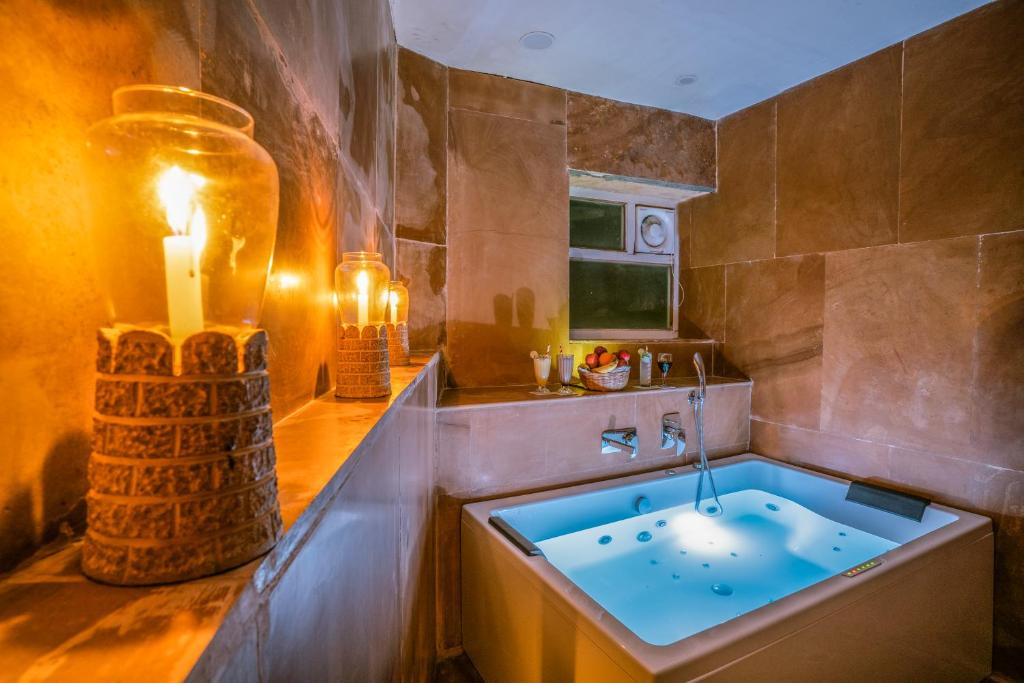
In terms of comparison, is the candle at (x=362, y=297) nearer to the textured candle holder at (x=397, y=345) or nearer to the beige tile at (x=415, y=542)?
the beige tile at (x=415, y=542)

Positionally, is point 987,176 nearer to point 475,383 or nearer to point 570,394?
point 570,394

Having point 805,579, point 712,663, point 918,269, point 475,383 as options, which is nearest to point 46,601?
point 712,663

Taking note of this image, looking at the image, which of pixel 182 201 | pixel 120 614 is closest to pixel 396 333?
pixel 182 201

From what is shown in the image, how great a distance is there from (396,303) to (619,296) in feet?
6.17

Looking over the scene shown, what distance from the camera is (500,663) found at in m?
1.54

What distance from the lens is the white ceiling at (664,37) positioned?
70.2 inches

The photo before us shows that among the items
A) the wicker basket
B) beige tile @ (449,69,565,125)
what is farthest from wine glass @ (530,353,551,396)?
beige tile @ (449,69,565,125)

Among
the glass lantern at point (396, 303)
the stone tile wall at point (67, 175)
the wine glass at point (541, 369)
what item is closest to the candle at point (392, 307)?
the glass lantern at point (396, 303)

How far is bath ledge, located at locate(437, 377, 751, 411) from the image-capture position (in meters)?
1.95

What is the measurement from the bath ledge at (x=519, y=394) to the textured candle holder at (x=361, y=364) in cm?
104

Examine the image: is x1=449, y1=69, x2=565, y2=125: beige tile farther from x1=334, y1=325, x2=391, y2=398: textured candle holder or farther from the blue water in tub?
the blue water in tub

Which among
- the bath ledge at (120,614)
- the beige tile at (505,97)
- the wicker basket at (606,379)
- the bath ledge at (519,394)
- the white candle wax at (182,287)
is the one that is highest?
the beige tile at (505,97)

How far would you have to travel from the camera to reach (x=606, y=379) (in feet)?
7.40

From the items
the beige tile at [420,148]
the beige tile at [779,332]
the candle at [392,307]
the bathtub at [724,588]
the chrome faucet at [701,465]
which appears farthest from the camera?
the beige tile at [779,332]
